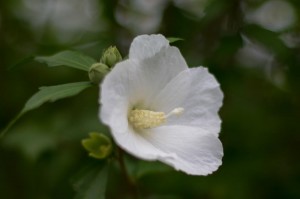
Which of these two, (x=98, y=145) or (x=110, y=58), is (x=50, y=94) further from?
(x=98, y=145)

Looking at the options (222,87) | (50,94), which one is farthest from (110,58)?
(222,87)

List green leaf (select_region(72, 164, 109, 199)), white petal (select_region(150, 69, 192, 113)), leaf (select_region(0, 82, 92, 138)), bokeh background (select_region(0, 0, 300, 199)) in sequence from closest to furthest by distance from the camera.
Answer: leaf (select_region(0, 82, 92, 138))
white petal (select_region(150, 69, 192, 113))
green leaf (select_region(72, 164, 109, 199))
bokeh background (select_region(0, 0, 300, 199))

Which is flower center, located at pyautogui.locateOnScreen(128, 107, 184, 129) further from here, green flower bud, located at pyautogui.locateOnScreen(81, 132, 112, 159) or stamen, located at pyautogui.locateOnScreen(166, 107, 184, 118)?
green flower bud, located at pyautogui.locateOnScreen(81, 132, 112, 159)

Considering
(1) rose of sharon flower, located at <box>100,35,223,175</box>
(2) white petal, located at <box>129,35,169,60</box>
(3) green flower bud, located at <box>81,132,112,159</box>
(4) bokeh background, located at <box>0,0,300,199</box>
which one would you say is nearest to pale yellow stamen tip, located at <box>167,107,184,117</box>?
(1) rose of sharon flower, located at <box>100,35,223,175</box>

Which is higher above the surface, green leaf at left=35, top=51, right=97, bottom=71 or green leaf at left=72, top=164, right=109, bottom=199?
green leaf at left=35, top=51, right=97, bottom=71

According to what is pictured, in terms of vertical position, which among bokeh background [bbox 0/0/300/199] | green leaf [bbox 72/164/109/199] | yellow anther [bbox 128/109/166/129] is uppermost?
yellow anther [bbox 128/109/166/129]

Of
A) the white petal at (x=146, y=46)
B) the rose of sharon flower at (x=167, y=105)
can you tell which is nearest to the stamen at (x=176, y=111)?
the rose of sharon flower at (x=167, y=105)

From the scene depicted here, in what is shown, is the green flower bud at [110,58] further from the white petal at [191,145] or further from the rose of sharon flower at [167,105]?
the white petal at [191,145]

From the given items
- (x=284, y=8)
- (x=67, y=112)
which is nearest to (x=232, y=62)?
(x=284, y=8)
